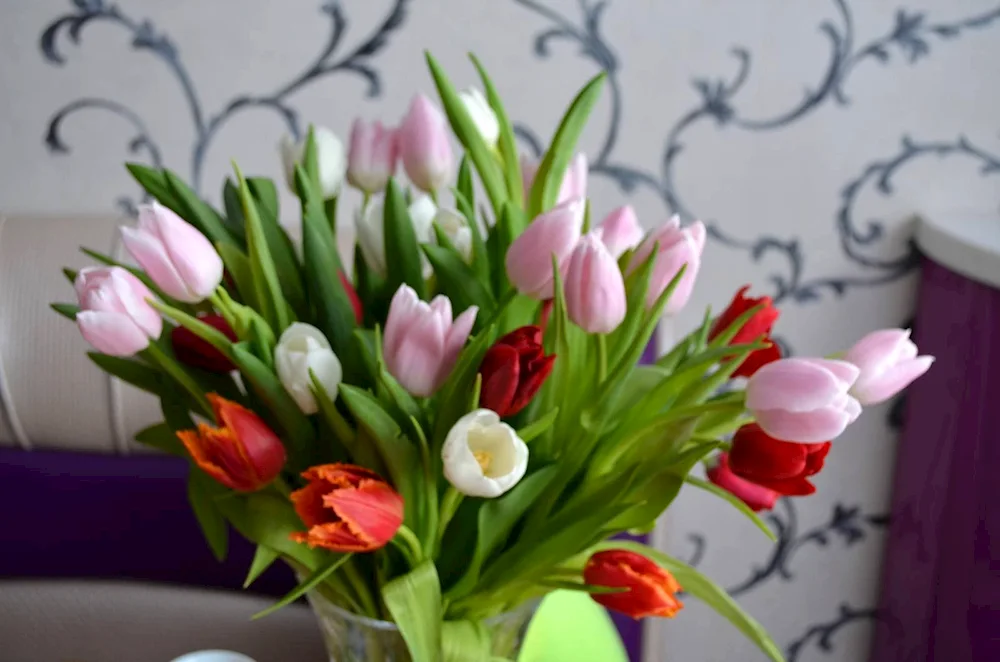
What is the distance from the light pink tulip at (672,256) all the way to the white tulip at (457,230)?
79 mm

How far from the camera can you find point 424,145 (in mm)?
397

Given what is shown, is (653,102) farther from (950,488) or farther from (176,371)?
(176,371)

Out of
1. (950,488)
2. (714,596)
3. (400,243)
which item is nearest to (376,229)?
(400,243)

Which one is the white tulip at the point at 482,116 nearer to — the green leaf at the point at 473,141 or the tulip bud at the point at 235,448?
the green leaf at the point at 473,141

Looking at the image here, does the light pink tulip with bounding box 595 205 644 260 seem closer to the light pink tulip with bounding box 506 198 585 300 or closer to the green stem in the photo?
the light pink tulip with bounding box 506 198 585 300

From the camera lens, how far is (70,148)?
35.3 inches

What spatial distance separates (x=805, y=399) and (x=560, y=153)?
0.16 m

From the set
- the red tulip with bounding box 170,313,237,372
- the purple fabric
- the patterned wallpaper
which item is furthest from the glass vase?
the purple fabric

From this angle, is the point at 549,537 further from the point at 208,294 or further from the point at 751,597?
the point at 751,597

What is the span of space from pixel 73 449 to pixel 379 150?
566mm

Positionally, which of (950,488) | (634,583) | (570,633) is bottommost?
(950,488)

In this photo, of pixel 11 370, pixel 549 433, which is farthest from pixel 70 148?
pixel 549 433

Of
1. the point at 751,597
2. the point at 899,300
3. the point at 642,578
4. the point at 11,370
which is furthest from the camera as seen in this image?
the point at 751,597

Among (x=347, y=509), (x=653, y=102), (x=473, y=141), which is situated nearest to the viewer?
(x=347, y=509)
